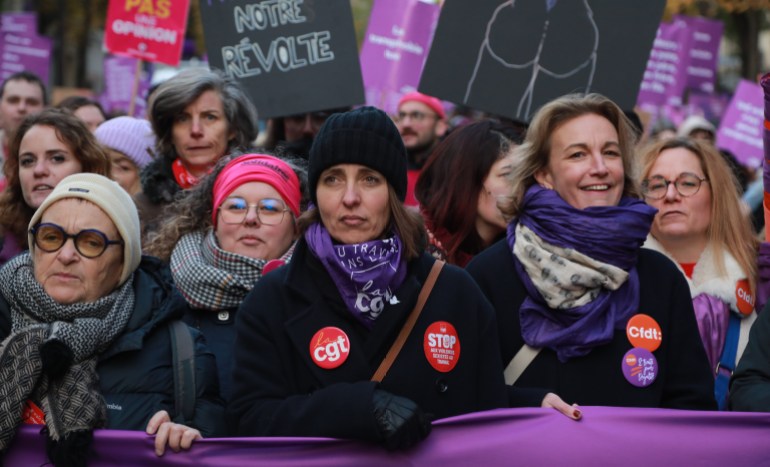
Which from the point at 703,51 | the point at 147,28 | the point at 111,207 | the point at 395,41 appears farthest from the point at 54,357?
the point at 703,51

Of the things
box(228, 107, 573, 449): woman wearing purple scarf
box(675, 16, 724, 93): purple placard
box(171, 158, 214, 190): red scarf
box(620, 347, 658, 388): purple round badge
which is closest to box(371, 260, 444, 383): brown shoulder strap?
box(228, 107, 573, 449): woman wearing purple scarf

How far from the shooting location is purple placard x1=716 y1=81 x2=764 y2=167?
474 inches

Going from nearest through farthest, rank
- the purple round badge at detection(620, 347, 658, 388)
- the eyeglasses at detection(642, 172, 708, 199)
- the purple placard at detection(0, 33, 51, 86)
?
1. the purple round badge at detection(620, 347, 658, 388)
2. the eyeglasses at detection(642, 172, 708, 199)
3. the purple placard at detection(0, 33, 51, 86)

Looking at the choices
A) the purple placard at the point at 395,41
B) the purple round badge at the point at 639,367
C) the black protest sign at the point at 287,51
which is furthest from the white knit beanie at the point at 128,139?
the purple placard at the point at 395,41

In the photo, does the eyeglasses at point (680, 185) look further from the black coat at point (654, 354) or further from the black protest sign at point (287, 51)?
the black protest sign at point (287, 51)

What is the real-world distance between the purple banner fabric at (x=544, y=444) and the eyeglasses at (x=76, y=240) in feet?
2.14

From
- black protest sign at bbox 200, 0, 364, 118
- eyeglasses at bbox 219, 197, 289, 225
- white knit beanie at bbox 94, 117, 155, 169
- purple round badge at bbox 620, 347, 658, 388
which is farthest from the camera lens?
white knit beanie at bbox 94, 117, 155, 169

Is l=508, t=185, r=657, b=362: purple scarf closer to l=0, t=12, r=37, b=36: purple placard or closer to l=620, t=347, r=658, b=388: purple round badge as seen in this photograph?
l=620, t=347, r=658, b=388: purple round badge

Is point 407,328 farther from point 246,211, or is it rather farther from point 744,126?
point 744,126

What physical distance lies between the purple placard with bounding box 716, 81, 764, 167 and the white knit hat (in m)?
9.33

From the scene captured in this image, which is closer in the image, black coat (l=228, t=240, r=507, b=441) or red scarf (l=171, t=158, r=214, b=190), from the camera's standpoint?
black coat (l=228, t=240, r=507, b=441)

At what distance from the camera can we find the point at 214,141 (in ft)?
18.4

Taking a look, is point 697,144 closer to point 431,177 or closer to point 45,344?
point 431,177

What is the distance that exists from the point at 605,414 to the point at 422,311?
655 millimetres
